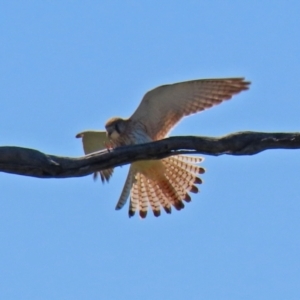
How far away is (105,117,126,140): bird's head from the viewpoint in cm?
800

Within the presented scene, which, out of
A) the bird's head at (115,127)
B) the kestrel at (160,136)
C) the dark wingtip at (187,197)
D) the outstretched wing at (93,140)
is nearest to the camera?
the kestrel at (160,136)

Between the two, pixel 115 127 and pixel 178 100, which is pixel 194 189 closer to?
pixel 115 127

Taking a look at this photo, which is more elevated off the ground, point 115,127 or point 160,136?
point 115,127

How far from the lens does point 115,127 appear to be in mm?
8102

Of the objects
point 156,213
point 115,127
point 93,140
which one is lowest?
point 156,213

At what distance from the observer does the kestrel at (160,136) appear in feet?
23.4

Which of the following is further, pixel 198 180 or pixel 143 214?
pixel 198 180

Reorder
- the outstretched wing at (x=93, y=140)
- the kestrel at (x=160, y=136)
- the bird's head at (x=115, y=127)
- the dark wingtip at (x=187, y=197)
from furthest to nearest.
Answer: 1. the dark wingtip at (x=187, y=197)
2. the outstretched wing at (x=93, y=140)
3. the bird's head at (x=115, y=127)
4. the kestrel at (x=160, y=136)

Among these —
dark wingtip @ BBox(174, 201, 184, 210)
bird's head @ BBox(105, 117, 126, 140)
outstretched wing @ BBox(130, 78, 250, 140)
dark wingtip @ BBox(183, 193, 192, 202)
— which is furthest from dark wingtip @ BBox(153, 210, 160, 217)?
outstretched wing @ BBox(130, 78, 250, 140)

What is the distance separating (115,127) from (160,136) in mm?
557

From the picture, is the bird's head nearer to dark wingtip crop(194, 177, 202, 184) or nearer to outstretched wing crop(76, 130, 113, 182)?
outstretched wing crop(76, 130, 113, 182)

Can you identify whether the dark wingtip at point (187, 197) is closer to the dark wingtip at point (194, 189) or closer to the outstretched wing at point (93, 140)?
the dark wingtip at point (194, 189)

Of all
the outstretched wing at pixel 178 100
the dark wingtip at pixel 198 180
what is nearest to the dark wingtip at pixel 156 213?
the dark wingtip at pixel 198 180

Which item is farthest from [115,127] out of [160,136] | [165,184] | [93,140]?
[165,184]
